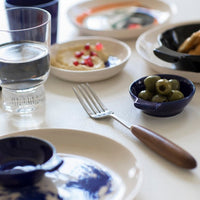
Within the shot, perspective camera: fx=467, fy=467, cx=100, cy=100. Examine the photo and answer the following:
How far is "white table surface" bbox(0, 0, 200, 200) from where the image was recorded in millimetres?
763

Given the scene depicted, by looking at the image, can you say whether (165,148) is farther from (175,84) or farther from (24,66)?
(24,66)

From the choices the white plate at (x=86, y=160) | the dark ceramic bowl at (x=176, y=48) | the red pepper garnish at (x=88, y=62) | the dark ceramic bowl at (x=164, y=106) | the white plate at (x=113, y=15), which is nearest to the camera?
the white plate at (x=86, y=160)

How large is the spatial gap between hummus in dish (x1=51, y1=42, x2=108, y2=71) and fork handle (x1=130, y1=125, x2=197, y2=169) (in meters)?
0.32

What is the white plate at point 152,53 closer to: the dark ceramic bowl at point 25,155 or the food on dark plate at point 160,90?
the food on dark plate at point 160,90

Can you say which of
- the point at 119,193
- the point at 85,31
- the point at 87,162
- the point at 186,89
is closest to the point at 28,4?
the point at 85,31

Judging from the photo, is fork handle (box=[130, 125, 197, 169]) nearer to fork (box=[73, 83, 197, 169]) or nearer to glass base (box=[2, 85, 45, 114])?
A: fork (box=[73, 83, 197, 169])

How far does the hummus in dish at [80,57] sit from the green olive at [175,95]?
26 centimetres

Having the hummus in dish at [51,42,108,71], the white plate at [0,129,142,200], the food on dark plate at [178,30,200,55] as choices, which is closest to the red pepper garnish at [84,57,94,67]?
the hummus in dish at [51,42,108,71]

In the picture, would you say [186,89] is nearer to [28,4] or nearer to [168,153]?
[168,153]

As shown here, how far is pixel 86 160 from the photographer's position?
0.82m

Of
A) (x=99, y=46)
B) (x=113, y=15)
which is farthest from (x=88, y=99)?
(x=113, y=15)

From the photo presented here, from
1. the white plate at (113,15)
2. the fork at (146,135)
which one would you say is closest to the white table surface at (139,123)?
the fork at (146,135)

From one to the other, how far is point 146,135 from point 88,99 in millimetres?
231

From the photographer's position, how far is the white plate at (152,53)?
109cm
